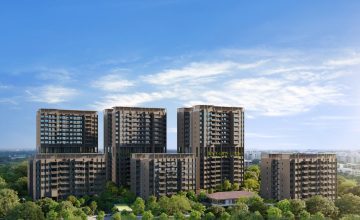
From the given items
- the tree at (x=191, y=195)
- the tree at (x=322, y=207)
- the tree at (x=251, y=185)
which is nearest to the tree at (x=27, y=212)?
the tree at (x=191, y=195)

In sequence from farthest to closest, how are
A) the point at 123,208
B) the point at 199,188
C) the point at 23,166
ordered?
the point at 23,166 → the point at 199,188 → the point at 123,208

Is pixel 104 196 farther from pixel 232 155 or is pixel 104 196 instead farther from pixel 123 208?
pixel 232 155

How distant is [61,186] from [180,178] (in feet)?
54.3

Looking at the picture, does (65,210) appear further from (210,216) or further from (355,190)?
(355,190)

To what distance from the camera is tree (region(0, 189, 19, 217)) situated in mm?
49312

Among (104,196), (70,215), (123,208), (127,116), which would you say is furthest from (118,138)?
(70,215)

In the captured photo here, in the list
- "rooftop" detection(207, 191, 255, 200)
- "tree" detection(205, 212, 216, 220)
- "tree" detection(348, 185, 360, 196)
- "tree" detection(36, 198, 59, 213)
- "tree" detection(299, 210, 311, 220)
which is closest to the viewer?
"tree" detection(299, 210, 311, 220)

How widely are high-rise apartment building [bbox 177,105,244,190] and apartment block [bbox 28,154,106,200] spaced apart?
14.8 metres

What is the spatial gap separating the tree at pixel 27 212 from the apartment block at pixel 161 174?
15892 mm

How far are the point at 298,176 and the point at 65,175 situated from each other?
3215 cm

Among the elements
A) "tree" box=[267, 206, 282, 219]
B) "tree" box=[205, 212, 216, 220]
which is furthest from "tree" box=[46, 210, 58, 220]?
"tree" box=[267, 206, 282, 219]

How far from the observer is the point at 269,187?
5956cm

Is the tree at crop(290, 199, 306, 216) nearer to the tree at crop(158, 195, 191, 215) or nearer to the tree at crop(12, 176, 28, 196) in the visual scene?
the tree at crop(158, 195, 191, 215)

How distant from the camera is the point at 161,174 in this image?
5844 centimetres
